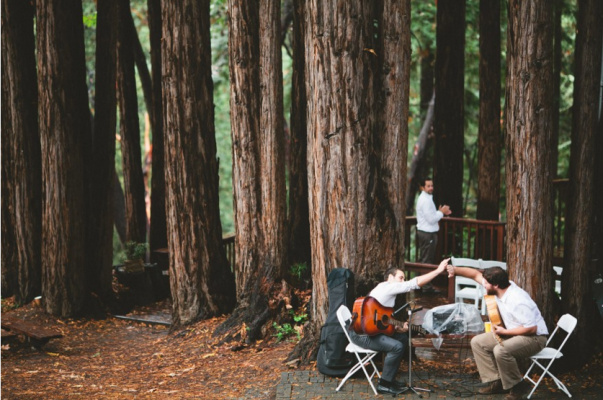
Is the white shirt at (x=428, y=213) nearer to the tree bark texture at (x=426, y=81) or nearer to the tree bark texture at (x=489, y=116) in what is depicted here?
the tree bark texture at (x=489, y=116)

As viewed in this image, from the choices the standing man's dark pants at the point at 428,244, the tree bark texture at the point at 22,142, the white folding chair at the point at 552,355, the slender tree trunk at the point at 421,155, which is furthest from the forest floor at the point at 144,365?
the slender tree trunk at the point at 421,155

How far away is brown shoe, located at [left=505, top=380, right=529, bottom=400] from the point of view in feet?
24.9

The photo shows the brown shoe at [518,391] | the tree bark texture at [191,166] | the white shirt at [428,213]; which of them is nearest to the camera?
the brown shoe at [518,391]

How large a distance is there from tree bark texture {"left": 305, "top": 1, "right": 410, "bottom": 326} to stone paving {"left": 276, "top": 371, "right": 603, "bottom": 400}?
1.14 meters

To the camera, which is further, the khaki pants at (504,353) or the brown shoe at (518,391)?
the brown shoe at (518,391)

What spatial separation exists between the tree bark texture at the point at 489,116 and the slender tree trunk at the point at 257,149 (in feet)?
20.1

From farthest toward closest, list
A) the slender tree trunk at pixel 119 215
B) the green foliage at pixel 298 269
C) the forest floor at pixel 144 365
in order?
the slender tree trunk at pixel 119 215, the green foliage at pixel 298 269, the forest floor at pixel 144 365

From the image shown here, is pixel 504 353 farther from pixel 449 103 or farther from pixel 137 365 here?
pixel 449 103

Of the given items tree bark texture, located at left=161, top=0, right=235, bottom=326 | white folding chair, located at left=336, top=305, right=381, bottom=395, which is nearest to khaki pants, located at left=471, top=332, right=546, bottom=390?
Result: white folding chair, located at left=336, top=305, right=381, bottom=395

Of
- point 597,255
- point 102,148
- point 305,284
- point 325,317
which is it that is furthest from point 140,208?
point 597,255

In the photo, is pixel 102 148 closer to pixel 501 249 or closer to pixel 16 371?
pixel 16 371

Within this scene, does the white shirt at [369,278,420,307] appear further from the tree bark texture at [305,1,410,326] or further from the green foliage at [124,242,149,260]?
the green foliage at [124,242,149,260]

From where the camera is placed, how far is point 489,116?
16062 millimetres

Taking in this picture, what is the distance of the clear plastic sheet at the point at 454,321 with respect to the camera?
8008mm
